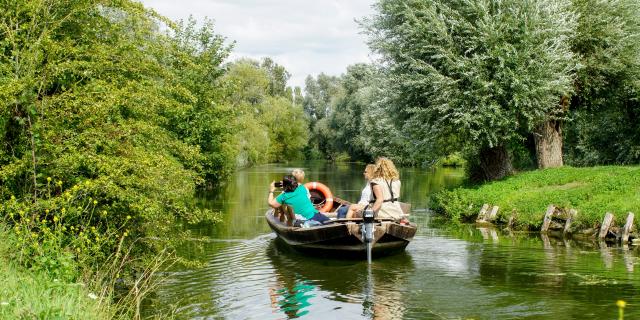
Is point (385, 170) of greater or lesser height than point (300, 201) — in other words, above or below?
above

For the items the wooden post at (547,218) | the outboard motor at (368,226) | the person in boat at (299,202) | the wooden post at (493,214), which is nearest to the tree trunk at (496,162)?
the wooden post at (493,214)

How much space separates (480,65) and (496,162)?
15.9 feet

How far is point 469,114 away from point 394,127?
4.84 metres

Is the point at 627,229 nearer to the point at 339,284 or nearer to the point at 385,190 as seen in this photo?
the point at 385,190

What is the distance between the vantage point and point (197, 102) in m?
21.8

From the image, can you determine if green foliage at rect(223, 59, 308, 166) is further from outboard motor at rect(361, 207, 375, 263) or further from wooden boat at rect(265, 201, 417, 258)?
outboard motor at rect(361, 207, 375, 263)

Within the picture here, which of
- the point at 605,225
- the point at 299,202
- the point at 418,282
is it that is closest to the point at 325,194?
the point at 299,202

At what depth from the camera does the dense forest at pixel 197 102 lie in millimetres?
8555

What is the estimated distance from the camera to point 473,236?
16.6 m

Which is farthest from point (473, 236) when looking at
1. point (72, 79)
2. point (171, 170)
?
point (72, 79)

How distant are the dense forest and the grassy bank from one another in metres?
1.66

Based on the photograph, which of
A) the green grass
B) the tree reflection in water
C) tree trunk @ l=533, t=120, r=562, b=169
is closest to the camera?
the green grass

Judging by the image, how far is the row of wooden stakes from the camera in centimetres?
1497

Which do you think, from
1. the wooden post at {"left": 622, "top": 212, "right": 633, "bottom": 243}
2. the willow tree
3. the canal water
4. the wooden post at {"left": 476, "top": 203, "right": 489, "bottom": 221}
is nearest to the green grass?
the canal water
